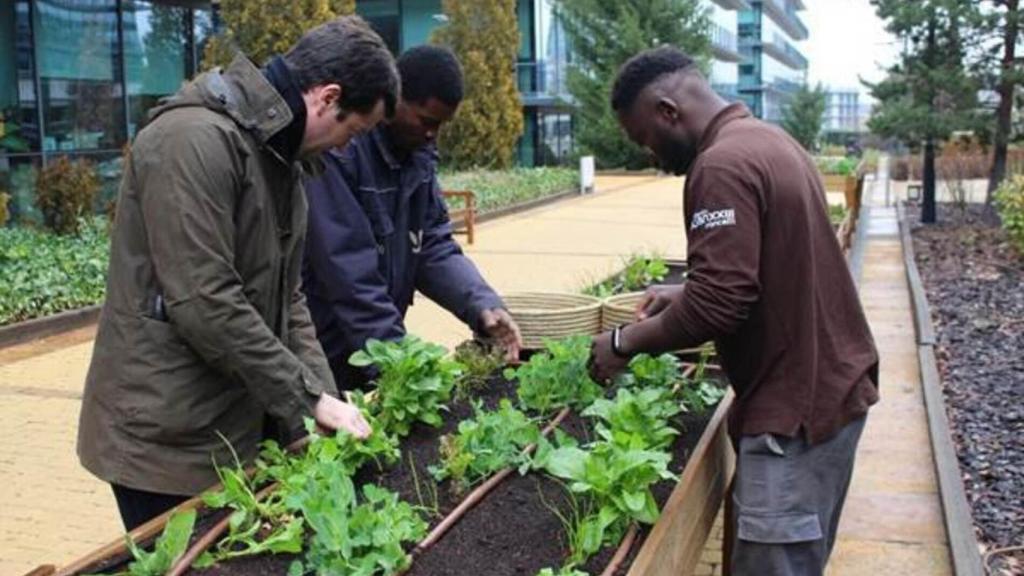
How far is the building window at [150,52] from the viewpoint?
17156 mm

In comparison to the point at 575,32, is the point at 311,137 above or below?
below

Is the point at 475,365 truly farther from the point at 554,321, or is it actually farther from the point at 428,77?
the point at 428,77

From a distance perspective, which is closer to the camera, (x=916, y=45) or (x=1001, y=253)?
(x=1001, y=253)

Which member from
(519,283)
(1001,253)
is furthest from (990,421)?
(1001,253)

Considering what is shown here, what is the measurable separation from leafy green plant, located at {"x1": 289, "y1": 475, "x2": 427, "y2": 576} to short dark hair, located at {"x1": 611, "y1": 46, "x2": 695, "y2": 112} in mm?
1091

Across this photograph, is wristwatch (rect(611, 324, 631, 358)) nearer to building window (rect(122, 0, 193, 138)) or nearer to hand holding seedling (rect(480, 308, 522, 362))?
hand holding seedling (rect(480, 308, 522, 362))

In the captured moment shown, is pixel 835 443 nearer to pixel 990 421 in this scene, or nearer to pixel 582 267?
pixel 990 421

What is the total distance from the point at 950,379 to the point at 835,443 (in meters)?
5.06

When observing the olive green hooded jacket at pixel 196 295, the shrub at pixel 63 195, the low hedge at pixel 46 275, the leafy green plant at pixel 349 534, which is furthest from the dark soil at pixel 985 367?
the shrub at pixel 63 195

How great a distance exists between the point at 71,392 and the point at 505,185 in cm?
1497

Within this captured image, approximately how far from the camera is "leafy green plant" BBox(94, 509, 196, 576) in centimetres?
200

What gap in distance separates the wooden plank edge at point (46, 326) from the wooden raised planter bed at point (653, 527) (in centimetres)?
667

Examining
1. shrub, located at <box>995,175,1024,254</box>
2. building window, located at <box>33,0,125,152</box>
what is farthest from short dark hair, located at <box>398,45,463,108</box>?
building window, located at <box>33,0,125,152</box>

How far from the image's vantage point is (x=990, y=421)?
600 centimetres
